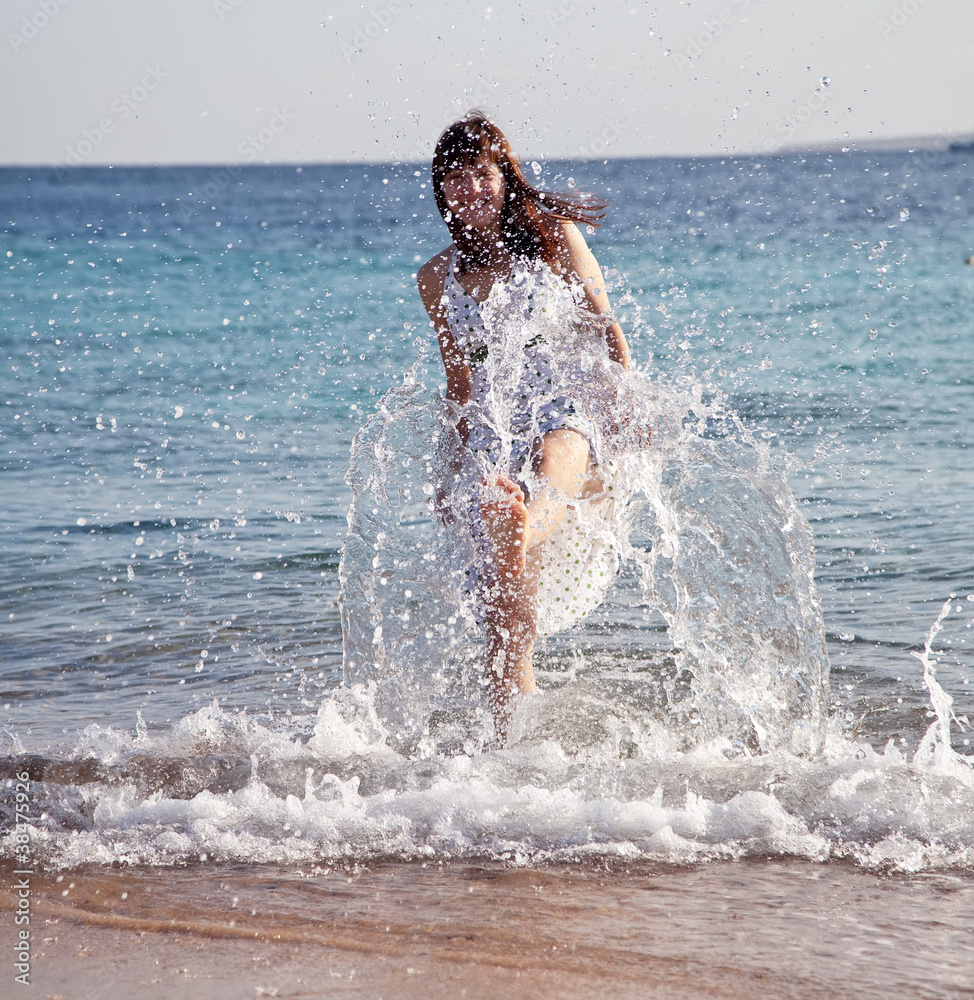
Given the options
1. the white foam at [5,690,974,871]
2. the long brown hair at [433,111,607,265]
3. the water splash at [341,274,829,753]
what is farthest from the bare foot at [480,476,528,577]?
the long brown hair at [433,111,607,265]

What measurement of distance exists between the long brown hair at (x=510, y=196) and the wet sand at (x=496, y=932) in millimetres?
2274

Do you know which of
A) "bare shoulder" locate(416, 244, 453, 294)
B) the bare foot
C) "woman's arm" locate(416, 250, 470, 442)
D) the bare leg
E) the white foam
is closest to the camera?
the white foam

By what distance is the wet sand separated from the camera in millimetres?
2357

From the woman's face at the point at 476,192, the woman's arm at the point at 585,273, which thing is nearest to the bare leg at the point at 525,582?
the woman's arm at the point at 585,273

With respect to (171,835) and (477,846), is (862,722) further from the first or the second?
(171,835)

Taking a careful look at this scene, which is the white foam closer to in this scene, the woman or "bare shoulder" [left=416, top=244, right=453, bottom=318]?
the woman

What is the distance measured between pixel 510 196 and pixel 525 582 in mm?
1464

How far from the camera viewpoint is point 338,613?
5.39 meters

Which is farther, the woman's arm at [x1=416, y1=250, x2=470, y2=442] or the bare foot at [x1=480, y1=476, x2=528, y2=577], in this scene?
the woman's arm at [x1=416, y1=250, x2=470, y2=442]

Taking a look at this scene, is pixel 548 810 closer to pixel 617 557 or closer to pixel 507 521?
pixel 507 521

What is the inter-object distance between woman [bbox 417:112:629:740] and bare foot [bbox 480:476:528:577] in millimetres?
12

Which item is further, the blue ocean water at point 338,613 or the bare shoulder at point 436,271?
the bare shoulder at point 436,271

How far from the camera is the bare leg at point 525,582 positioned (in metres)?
3.65

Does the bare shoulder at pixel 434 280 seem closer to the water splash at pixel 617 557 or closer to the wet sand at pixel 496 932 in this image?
the water splash at pixel 617 557
